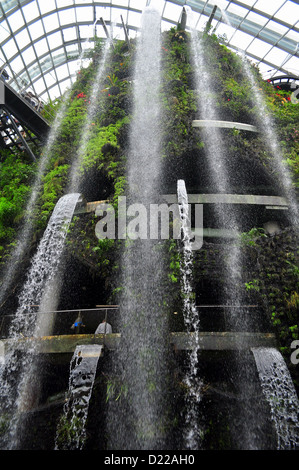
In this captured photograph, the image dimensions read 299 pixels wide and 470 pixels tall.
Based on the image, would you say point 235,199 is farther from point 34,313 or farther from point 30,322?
point 30,322

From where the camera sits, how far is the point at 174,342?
660 cm

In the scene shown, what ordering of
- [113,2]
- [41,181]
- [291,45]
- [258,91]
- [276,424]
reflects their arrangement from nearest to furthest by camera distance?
[276,424], [41,181], [258,91], [291,45], [113,2]

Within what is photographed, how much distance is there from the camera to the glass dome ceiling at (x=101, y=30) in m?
20.0

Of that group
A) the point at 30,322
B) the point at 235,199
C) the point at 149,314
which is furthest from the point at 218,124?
the point at 30,322

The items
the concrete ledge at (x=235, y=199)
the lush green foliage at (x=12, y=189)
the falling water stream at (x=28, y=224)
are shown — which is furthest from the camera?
the lush green foliage at (x=12, y=189)

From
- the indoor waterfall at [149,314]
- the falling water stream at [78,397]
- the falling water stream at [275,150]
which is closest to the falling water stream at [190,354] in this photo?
the indoor waterfall at [149,314]

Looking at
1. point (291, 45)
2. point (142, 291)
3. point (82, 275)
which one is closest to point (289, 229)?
point (142, 291)

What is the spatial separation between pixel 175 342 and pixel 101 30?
26836 mm

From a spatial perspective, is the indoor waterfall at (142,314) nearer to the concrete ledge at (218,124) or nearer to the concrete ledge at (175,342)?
the concrete ledge at (175,342)

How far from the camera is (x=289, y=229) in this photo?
29.0 feet

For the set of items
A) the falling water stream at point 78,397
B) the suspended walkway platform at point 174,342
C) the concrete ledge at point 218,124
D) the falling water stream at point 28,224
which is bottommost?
the falling water stream at point 78,397

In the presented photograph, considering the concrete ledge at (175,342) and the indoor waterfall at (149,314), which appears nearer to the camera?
the indoor waterfall at (149,314)

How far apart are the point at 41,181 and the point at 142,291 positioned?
7.58 meters

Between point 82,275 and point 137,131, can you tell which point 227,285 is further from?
point 137,131
